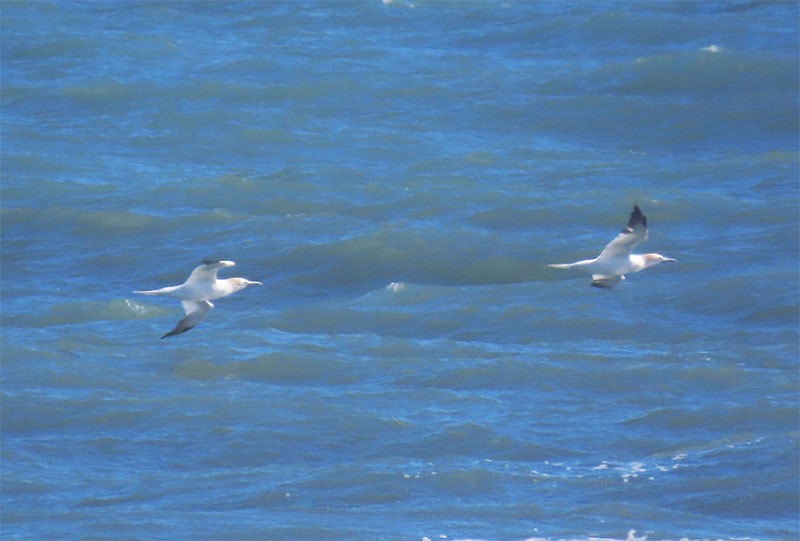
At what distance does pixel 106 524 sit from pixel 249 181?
38.5ft

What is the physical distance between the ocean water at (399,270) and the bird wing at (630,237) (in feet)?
6.99

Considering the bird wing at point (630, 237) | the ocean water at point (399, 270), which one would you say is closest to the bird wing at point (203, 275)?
the ocean water at point (399, 270)

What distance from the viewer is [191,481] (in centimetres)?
1568

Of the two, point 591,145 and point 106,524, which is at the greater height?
point 591,145

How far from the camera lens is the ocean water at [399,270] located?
1532 cm

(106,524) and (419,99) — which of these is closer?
(106,524)

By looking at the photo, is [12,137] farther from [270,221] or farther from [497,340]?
[497,340]

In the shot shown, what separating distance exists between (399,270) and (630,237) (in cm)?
800

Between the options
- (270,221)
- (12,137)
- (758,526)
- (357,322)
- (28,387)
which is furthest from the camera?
(12,137)

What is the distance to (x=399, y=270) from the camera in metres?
22.1

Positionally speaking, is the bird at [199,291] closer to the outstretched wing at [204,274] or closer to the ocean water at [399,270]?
the outstretched wing at [204,274]

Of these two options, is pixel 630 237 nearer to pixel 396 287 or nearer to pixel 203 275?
pixel 203 275

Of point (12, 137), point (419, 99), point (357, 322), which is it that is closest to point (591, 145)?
point (419, 99)

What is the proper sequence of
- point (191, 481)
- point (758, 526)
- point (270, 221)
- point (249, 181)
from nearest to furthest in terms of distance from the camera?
point (758, 526)
point (191, 481)
point (270, 221)
point (249, 181)
